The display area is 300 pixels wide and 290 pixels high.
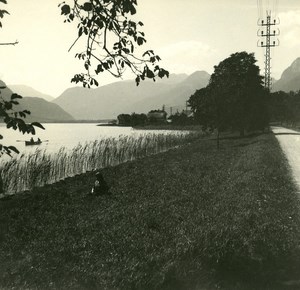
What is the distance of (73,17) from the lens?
454cm

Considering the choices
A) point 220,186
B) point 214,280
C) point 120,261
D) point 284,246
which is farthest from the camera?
→ point 220,186

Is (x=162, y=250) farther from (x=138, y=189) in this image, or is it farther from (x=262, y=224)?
(x=138, y=189)

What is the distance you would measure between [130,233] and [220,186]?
6.92 m

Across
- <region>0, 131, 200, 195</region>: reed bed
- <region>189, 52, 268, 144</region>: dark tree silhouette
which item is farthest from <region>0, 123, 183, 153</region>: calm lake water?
<region>189, 52, 268, 144</region>: dark tree silhouette

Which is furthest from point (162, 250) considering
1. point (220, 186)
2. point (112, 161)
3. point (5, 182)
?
point (112, 161)

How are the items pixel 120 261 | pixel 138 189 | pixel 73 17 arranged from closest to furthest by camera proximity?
pixel 73 17 < pixel 120 261 < pixel 138 189

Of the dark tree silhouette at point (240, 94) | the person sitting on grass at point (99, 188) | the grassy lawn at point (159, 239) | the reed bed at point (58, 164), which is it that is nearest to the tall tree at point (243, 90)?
the dark tree silhouette at point (240, 94)

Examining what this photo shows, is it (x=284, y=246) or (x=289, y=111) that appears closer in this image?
(x=284, y=246)

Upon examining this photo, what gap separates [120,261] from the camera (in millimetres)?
7312

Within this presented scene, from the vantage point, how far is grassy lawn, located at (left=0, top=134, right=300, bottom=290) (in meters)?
6.88

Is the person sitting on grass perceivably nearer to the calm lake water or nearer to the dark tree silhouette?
the calm lake water

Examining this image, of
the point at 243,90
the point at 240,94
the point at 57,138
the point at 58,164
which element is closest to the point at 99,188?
the point at 58,164

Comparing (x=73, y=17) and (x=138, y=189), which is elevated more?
(x=73, y=17)

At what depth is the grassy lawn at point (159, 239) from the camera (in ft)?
22.6
